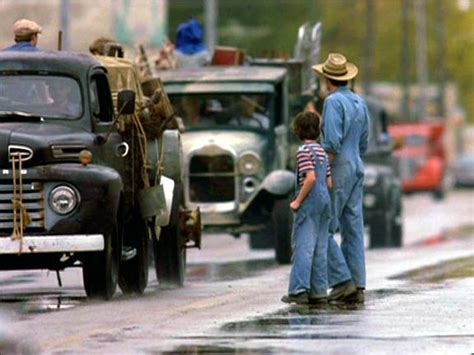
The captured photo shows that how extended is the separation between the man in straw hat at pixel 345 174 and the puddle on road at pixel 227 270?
5022 millimetres

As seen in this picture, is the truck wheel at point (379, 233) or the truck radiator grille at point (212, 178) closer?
the truck radiator grille at point (212, 178)

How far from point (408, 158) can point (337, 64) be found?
157ft

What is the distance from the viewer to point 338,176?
17.5 metres

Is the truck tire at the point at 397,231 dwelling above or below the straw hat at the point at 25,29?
below

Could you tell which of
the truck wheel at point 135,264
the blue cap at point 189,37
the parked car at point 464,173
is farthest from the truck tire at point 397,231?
the parked car at point 464,173

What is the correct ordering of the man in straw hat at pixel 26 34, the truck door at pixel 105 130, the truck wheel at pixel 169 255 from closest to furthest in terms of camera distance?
the truck door at pixel 105 130
the man in straw hat at pixel 26 34
the truck wheel at pixel 169 255

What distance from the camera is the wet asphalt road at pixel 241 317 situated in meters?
13.5

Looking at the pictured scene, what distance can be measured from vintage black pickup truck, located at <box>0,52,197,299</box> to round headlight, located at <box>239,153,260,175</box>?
6666mm

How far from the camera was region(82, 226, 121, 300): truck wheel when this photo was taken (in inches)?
695

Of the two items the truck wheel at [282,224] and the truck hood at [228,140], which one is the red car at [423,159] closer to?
the truck hood at [228,140]


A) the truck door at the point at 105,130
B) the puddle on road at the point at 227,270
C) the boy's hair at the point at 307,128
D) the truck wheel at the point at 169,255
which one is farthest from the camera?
the puddle on road at the point at 227,270

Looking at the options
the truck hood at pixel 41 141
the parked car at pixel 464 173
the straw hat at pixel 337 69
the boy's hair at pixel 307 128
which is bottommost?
the parked car at pixel 464 173

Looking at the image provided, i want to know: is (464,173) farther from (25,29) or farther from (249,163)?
(25,29)

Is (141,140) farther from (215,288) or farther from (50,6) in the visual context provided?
(50,6)
